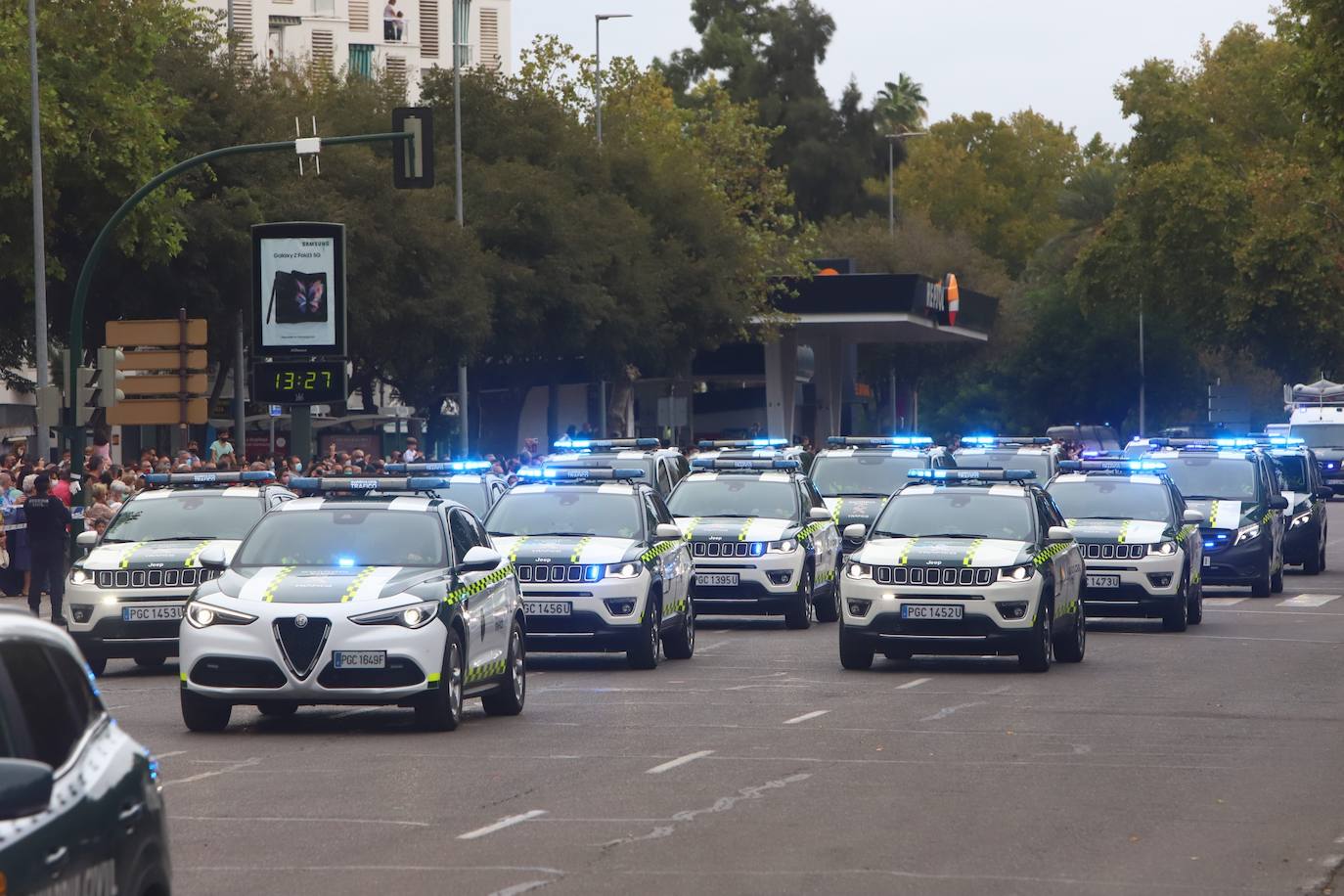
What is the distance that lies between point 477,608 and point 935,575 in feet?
17.0

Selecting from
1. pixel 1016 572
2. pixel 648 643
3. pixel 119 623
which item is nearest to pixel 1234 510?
pixel 1016 572

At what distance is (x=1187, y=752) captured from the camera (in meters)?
14.9

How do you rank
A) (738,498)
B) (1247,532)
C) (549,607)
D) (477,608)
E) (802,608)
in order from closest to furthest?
1. (477,608)
2. (549,607)
3. (802,608)
4. (738,498)
5. (1247,532)

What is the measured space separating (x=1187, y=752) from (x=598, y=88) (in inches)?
2101

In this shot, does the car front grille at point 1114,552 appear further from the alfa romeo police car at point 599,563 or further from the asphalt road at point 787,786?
the alfa romeo police car at point 599,563

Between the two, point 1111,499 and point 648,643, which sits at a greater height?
point 1111,499

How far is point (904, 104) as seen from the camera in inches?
5276

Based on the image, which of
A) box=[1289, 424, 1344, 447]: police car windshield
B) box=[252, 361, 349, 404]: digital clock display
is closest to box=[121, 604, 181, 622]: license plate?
box=[252, 361, 349, 404]: digital clock display

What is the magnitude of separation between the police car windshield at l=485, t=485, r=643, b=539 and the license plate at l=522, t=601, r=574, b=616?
1.04 meters

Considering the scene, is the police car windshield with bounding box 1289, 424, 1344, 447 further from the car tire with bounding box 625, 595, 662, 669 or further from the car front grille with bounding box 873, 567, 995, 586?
the car front grille with bounding box 873, 567, 995, 586

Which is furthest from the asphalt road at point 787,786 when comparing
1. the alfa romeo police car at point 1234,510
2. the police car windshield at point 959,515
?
the alfa romeo police car at point 1234,510

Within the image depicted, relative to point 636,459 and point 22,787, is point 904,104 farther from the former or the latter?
point 22,787

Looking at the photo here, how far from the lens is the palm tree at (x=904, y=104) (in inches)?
5159

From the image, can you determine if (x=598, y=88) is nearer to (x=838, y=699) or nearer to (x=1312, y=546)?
(x=1312, y=546)
